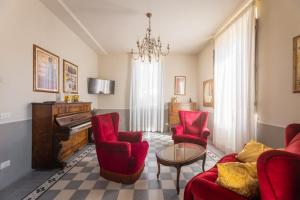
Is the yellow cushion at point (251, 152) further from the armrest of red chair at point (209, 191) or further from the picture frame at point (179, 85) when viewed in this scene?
the picture frame at point (179, 85)

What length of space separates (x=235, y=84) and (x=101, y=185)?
10.4 feet

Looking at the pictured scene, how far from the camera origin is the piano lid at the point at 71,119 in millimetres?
3217

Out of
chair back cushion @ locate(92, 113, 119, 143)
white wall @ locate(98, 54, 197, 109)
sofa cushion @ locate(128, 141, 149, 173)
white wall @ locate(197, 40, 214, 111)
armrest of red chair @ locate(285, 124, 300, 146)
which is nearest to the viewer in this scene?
armrest of red chair @ locate(285, 124, 300, 146)

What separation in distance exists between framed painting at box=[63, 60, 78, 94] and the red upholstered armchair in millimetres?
2775

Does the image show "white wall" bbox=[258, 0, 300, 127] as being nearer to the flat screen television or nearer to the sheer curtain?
the sheer curtain

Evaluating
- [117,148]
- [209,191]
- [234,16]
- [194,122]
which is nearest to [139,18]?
[234,16]

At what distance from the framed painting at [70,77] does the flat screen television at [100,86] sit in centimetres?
93

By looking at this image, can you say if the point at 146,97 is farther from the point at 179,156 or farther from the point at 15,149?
the point at 15,149

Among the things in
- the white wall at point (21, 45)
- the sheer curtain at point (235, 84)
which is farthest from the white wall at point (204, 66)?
the white wall at point (21, 45)

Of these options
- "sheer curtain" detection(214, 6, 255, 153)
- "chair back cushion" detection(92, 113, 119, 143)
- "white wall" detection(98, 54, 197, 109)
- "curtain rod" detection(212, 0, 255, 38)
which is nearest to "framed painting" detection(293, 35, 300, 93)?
"sheer curtain" detection(214, 6, 255, 153)

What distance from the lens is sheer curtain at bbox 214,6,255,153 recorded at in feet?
10.3

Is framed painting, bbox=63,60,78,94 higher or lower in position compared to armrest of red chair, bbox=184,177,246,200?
higher

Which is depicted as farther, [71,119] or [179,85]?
[179,85]

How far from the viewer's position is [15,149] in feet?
8.68
